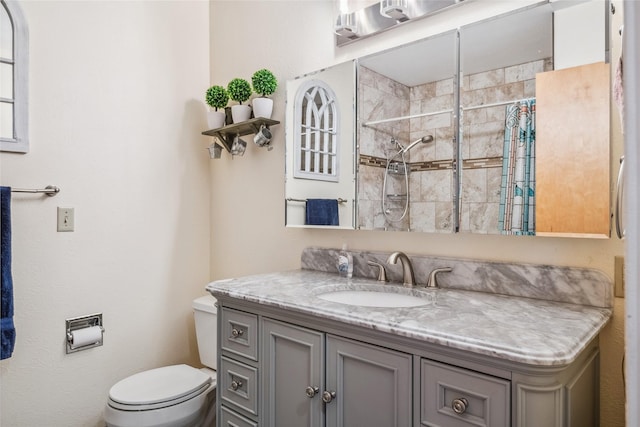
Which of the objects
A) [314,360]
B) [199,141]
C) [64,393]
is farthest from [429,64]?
[64,393]

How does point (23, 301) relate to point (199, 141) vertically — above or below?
below

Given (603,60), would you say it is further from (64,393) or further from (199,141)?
(64,393)

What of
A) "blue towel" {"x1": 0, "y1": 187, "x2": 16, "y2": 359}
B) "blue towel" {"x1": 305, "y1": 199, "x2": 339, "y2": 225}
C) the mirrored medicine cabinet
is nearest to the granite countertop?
the mirrored medicine cabinet

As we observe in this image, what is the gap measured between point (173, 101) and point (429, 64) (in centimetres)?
151

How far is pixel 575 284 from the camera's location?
122 centimetres

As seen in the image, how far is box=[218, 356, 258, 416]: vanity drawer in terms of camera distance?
1411mm

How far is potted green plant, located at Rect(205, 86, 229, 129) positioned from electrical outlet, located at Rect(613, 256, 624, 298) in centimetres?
190

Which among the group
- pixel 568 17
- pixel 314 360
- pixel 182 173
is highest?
pixel 568 17

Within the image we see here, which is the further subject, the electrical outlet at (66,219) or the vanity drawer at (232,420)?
the electrical outlet at (66,219)

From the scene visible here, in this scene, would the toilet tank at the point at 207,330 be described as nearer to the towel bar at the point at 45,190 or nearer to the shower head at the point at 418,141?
the towel bar at the point at 45,190

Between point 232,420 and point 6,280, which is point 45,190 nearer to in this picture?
point 6,280

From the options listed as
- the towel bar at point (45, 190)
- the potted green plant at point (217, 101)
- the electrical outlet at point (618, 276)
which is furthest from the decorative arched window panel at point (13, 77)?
the electrical outlet at point (618, 276)

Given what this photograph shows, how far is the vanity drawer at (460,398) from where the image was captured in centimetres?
87

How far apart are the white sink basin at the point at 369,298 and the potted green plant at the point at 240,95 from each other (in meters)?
1.12
